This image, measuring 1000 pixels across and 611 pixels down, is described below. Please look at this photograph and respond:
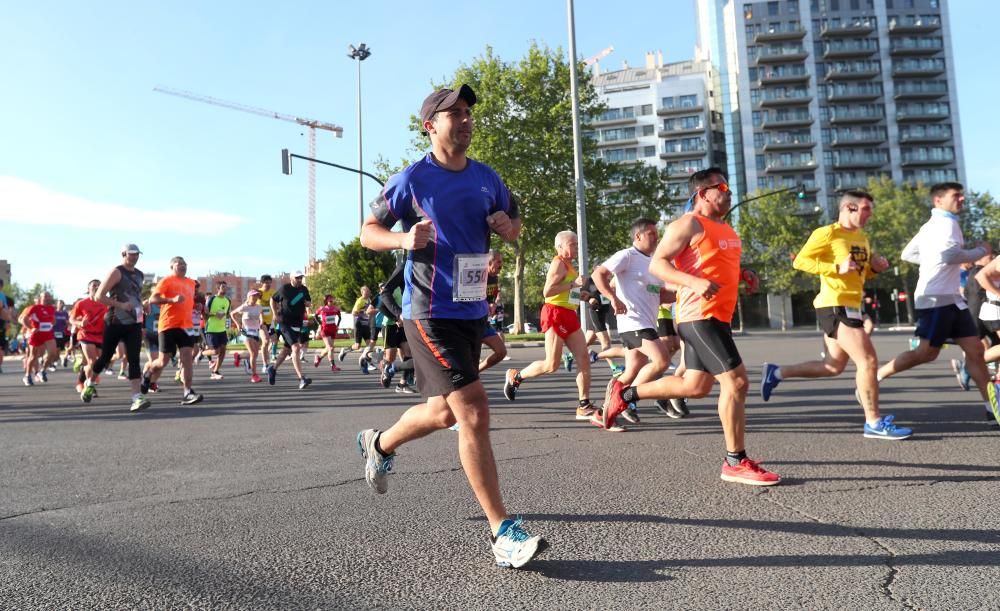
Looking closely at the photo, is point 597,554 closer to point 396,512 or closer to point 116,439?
point 396,512

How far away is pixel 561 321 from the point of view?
7309mm

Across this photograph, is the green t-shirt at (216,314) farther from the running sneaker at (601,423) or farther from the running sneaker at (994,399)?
the running sneaker at (994,399)

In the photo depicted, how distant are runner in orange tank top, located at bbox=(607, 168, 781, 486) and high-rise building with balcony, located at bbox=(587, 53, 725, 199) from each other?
8184cm

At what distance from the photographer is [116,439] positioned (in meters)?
6.70

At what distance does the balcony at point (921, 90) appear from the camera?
80.6 metres

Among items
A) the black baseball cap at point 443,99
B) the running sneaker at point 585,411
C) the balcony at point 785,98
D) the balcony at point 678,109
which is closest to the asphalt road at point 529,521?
the running sneaker at point 585,411

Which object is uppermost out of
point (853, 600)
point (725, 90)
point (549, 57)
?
point (725, 90)

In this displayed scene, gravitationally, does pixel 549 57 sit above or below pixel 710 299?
above

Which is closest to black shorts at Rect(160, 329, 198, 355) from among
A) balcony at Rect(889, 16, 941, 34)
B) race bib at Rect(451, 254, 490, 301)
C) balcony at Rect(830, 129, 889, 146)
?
race bib at Rect(451, 254, 490, 301)

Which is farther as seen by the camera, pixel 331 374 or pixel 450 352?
pixel 331 374

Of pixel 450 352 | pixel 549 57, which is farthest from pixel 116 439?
pixel 549 57

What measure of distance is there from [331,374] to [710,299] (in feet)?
40.2

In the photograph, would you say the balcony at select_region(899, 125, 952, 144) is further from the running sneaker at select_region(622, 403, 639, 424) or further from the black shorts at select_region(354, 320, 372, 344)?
the running sneaker at select_region(622, 403, 639, 424)

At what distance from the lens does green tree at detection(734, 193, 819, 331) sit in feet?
200
